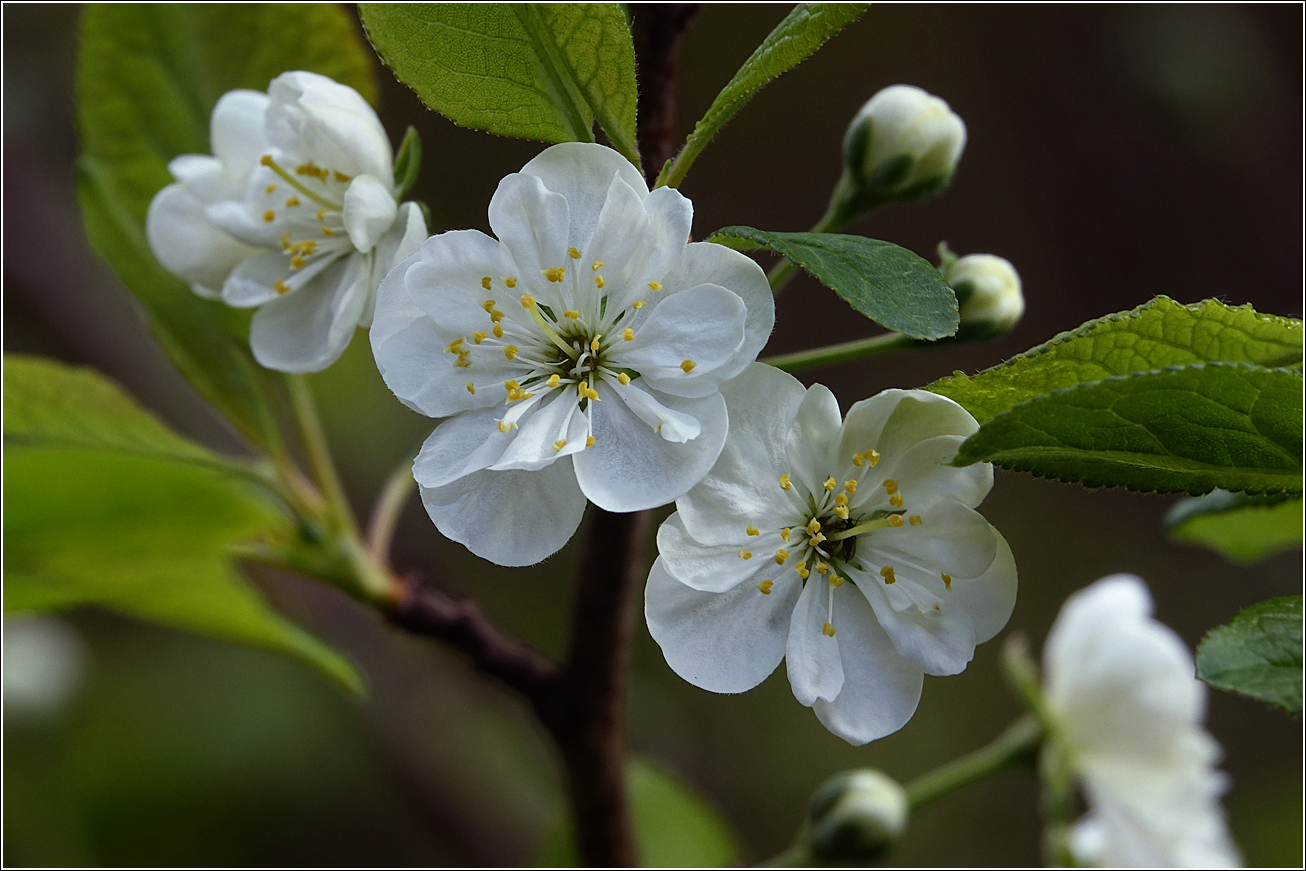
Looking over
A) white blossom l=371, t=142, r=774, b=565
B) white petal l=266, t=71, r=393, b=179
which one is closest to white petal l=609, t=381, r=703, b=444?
white blossom l=371, t=142, r=774, b=565

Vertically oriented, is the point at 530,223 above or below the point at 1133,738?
above

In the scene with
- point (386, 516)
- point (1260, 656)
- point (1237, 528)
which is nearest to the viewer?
point (1260, 656)

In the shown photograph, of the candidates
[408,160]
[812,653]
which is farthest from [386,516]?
[812,653]

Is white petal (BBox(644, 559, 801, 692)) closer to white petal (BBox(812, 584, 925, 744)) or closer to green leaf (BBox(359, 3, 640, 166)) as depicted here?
white petal (BBox(812, 584, 925, 744))

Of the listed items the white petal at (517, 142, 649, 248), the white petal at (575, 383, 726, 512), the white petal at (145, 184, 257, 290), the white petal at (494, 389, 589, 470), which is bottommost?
the white petal at (145, 184, 257, 290)

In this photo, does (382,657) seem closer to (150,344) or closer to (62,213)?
(150,344)

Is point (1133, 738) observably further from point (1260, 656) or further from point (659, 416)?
point (659, 416)

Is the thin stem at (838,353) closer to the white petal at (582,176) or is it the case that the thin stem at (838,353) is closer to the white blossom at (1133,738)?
the white petal at (582,176)
